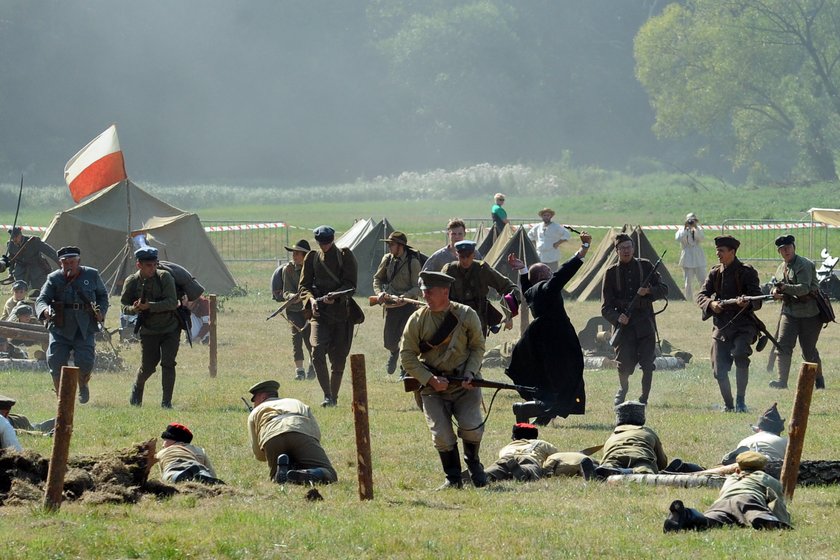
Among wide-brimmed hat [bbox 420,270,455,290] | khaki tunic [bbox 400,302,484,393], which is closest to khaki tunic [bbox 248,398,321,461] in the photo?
khaki tunic [bbox 400,302,484,393]

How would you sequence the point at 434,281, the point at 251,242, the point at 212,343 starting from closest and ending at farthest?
the point at 434,281 < the point at 212,343 < the point at 251,242

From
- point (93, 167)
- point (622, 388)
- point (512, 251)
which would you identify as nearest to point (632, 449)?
point (622, 388)

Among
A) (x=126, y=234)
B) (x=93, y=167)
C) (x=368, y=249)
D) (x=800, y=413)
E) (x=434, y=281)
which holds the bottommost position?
(x=800, y=413)

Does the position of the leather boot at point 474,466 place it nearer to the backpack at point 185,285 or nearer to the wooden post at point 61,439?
the wooden post at point 61,439

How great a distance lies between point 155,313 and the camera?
13320 mm

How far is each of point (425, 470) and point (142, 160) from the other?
72.1 m

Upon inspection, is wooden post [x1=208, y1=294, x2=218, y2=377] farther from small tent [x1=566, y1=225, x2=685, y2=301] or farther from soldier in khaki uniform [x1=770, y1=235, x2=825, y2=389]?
small tent [x1=566, y1=225, x2=685, y2=301]

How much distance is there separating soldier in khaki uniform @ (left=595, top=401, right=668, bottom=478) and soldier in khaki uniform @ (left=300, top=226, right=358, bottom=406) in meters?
4.20

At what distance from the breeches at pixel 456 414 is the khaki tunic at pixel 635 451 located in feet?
3.29

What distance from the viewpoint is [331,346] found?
1379 cm

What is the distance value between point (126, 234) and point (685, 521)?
19.6 m

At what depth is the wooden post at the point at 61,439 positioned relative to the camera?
25.6 feet

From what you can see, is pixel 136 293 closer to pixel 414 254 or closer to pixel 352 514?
pixel 414 254

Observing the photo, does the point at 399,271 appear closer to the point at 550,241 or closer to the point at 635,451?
the point at 635,451
